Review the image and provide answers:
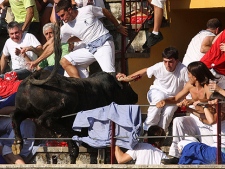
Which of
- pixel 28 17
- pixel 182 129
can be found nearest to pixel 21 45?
pixel 28 17

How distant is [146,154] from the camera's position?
14086 millimetres

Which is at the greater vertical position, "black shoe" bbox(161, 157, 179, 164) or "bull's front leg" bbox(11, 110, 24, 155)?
"bull's front leg" bbox(11, 110, 24, 155)

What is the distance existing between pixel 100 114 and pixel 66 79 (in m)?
1.10

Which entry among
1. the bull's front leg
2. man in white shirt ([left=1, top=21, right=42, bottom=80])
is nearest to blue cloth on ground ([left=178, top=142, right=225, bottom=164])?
the bull's front leg

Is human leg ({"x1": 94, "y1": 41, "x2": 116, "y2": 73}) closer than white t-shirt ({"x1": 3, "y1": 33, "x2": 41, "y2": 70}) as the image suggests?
Yes

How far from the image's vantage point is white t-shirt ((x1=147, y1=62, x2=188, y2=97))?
51.2 ft

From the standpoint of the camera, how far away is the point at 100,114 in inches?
563

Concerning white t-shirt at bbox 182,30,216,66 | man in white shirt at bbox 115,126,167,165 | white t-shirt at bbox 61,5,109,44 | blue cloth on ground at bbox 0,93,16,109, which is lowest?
man in white shirt at bbox 115,126,167,165

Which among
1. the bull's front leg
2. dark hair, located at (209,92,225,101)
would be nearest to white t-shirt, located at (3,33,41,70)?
the bull's front leg

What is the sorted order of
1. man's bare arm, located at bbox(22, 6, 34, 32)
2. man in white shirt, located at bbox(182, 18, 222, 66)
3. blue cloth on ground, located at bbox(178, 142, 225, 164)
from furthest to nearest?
man's bare arm, located at bbox(22, 6, 34, 32), man in white shirt, located at bbox(182, 18, 222, 66), blue cloth on ground, located at bbox(178, 142, 225, 164)

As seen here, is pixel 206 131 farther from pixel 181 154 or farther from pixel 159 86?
pixel 159 86

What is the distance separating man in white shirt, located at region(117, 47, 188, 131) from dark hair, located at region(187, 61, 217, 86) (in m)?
1.00

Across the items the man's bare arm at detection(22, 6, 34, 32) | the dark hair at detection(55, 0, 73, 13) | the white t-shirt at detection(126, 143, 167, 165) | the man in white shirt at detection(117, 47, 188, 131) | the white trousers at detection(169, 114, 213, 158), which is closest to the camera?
the white t-shirt at detection(126, 143, 167, 165)

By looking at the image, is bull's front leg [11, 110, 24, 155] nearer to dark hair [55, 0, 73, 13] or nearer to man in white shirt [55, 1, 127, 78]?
man in white shirt [55, 1, 127, 78]
